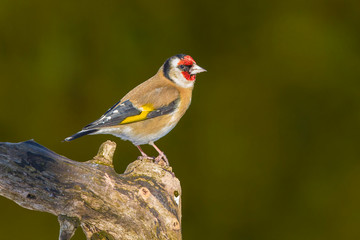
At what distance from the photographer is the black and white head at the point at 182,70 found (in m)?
4.40

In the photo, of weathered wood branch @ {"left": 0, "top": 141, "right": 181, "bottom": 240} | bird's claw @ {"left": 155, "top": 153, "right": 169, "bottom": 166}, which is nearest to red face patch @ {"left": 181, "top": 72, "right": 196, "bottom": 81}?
bird's claw @ {"left": 155, "top": 153, "right": 169, "bottom": 166}

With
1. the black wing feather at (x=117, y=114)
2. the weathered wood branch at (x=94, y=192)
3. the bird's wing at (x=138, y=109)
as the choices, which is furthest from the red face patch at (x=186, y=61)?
the weathered wood branch at (x=94, y=192)

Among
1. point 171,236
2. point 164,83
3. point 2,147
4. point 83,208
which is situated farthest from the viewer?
point 164,83

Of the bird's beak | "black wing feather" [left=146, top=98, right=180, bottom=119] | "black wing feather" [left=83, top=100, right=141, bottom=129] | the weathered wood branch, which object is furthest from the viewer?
the bird's beak

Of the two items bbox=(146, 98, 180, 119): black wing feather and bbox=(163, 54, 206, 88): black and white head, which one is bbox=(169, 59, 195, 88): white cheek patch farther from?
bbox=(146, 98, 180, 119): black wing feather

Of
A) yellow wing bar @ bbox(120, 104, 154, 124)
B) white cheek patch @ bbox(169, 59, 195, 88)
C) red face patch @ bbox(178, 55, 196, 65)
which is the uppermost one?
red face patch @ bbox(178, 55, 196, 65)

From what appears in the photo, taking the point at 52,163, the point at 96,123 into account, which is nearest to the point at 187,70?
the point at 96,123

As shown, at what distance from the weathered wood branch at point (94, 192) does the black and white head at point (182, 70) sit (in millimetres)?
905

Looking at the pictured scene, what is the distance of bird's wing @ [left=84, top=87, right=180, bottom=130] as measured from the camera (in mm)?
3932

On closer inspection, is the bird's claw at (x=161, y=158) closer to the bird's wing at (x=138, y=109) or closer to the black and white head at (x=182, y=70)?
the bird's wing at (x=138, y=109)

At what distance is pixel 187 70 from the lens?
14.5ft

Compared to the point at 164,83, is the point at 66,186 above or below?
below

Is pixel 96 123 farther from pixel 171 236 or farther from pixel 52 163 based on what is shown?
pixel 171 236

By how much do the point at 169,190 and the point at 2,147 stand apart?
1.37m
